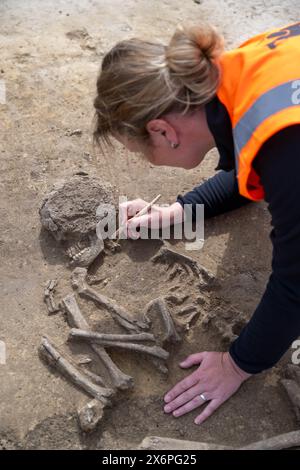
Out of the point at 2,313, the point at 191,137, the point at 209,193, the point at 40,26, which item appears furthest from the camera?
the point at 40,26

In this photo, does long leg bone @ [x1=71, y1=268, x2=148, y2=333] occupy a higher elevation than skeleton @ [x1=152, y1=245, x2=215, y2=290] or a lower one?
lower

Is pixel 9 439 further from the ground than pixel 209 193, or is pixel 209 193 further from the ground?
pixel 209 193

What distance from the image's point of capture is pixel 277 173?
191cm

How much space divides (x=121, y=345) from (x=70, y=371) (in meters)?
0.27

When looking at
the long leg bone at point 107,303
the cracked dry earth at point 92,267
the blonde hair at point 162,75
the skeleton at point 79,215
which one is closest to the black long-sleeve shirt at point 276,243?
the blonde hair at point 162,75

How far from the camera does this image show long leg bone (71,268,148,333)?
2713mm

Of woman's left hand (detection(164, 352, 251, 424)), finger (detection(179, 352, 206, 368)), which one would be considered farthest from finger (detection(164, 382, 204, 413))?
finger (detection(179, 352, 206, 368))

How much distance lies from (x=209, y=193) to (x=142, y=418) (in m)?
1.36

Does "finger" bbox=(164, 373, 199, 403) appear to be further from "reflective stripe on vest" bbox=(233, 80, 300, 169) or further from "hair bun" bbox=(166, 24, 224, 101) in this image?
"hair bun" bbox=(166, 24, 224, 101)

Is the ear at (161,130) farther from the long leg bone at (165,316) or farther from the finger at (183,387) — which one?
the finger at (183,387)

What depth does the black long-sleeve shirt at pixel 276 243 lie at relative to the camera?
74.6 inches

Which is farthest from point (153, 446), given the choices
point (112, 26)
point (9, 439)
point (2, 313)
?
point (112, 26)

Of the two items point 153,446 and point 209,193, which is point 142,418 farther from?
point 209,193

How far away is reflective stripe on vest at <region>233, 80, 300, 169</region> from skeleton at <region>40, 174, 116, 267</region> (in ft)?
4.38
